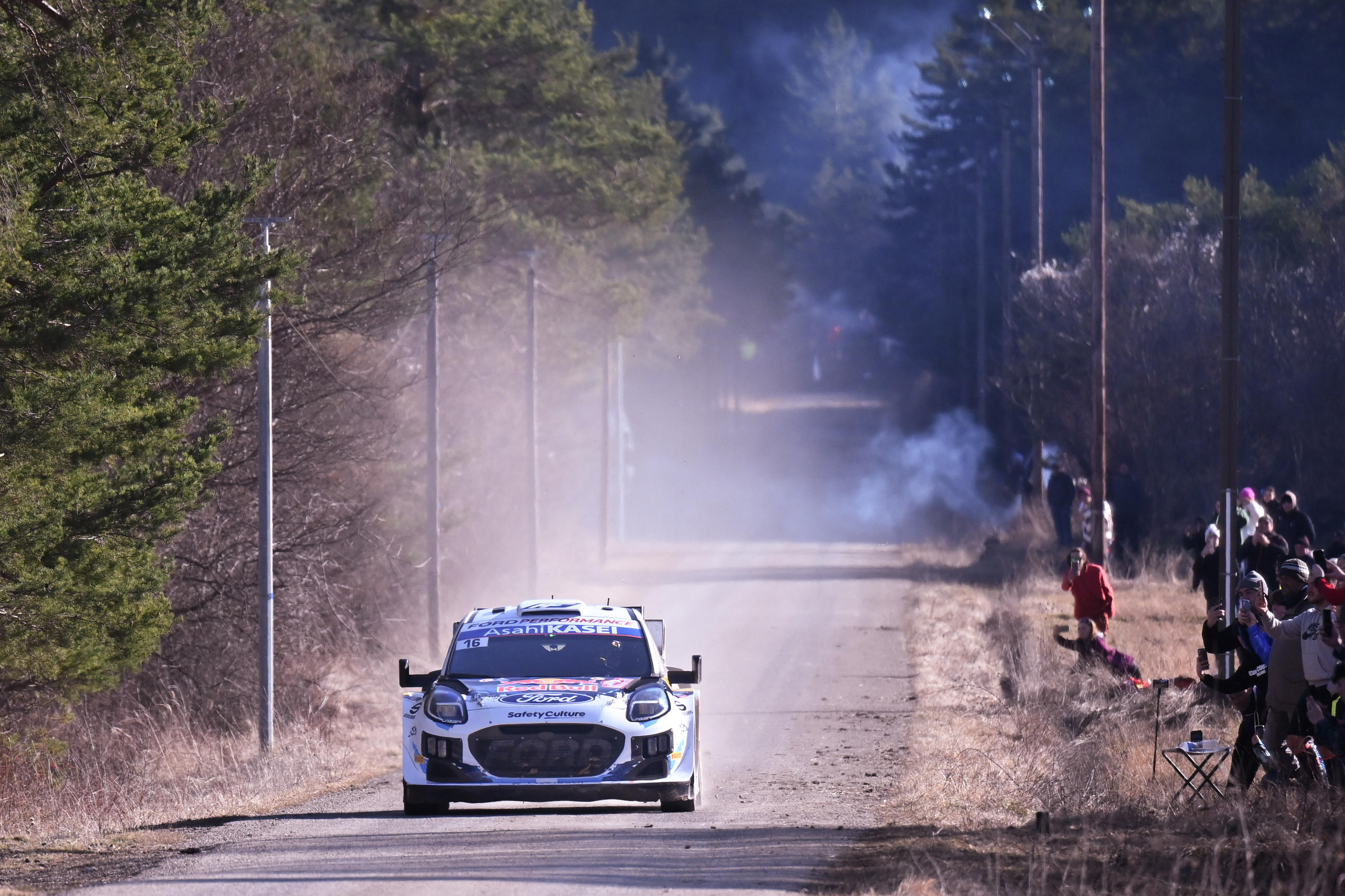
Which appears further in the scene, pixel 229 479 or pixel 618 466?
pixel 618 466

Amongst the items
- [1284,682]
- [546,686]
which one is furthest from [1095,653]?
[546,686]

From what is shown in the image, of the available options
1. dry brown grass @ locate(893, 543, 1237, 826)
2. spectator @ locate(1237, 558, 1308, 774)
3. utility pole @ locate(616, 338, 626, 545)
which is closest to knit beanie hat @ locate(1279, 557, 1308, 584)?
spectator @ locate(1237, 558, 1308, 774)

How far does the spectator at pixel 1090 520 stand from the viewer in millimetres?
27453

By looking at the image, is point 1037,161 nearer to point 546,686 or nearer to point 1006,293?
point 1006,293

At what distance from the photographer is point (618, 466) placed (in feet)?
197

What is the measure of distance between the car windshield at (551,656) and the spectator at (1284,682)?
4556 mm

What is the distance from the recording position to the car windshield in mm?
12930

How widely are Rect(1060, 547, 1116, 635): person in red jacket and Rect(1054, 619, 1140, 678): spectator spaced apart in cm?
22

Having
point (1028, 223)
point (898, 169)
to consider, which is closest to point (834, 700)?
point (1028, 223)

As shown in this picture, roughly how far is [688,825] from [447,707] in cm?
194

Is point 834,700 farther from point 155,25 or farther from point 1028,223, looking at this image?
point 1028,223

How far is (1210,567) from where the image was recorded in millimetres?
21031

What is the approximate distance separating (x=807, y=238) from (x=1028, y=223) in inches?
2802

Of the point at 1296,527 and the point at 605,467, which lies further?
the point at 605,467
